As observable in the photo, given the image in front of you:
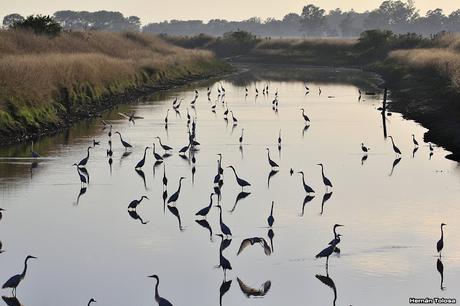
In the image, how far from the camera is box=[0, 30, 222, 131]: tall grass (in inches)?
1799

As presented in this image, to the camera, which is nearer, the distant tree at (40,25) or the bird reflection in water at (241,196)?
the bird reflection in water at (241,196)

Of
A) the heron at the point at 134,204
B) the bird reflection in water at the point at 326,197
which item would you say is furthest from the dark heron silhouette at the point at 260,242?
the bird reflection in water at the point at 326,197

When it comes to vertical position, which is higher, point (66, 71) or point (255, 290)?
point (66, 71)

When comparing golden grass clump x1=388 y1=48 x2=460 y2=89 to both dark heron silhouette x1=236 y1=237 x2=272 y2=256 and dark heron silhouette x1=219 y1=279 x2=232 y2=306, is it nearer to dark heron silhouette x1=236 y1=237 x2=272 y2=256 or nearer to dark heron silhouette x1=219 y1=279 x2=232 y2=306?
dark heron silhouette x1=236 y1=237 x2=272 y2=256

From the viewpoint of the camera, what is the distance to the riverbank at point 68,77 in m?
44.7

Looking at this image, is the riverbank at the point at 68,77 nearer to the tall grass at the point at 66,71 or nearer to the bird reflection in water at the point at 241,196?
the tall grass at the point at 66,71

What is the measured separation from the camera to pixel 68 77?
55812 millimetres

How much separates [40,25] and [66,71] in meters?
26.1

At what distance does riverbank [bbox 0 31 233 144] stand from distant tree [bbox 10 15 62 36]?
42.0 inches

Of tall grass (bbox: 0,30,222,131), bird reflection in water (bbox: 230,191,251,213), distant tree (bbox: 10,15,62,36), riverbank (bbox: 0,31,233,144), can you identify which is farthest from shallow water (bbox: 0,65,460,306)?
distant tree (bbox: 10,15,62,36)

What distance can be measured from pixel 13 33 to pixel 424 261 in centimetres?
5519

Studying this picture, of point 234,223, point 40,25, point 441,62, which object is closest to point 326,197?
point 234,223

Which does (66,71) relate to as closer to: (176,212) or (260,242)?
(176,212)

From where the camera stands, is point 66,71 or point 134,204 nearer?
point 134,204
